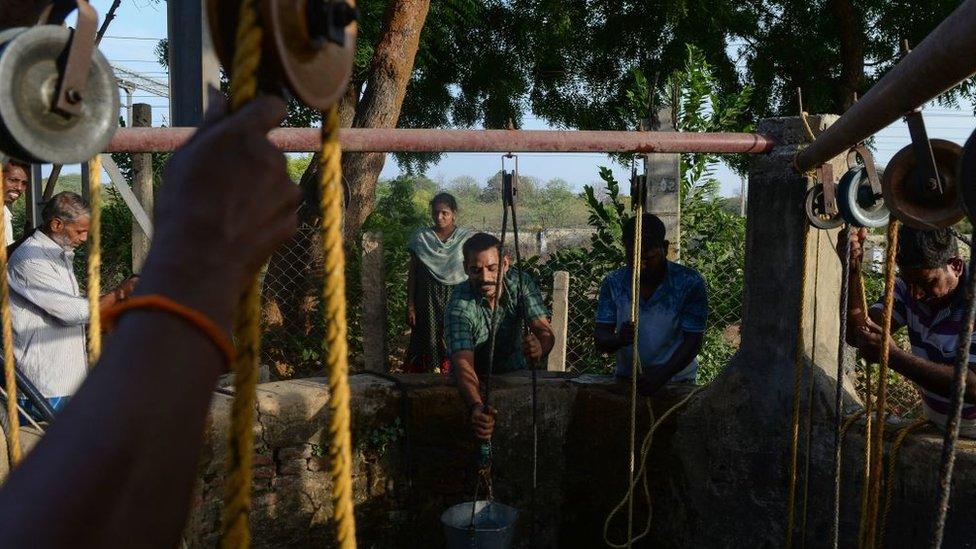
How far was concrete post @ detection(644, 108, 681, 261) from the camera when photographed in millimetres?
6047

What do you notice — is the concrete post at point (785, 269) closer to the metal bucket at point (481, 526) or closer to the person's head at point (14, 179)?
the metal bucket at point (481, 526)

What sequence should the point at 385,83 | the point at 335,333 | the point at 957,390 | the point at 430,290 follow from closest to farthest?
1. the point at 335,333
2. the point at 957,390
3. the point at 430,290
4. the point at 385,83

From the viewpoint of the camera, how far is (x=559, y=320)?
632 cm

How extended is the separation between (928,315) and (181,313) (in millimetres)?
3305

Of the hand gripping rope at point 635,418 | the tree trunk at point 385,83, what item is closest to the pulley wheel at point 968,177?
the hand gripping rope at point 635,418


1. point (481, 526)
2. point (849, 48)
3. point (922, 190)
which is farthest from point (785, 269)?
point (849, 48)

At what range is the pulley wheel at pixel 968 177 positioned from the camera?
1465 millimetres

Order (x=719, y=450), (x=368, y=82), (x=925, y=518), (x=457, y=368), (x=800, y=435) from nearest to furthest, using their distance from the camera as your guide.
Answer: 1. (x=925, y=518)
2. (x=800, y=435)
3. (x=719, y=450)
4. (x=457, y=368)
5. (x=368, y=82)

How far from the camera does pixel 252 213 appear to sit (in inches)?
28.6

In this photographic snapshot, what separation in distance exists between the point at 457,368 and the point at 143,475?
12.4 feet

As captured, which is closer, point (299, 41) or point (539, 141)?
point (299, 41)

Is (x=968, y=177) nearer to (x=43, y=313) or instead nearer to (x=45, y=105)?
(x=45, y=105)

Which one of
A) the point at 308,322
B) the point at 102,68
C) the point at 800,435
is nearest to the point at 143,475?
the point at 102,68

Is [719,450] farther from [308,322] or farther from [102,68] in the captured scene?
[308,322]
